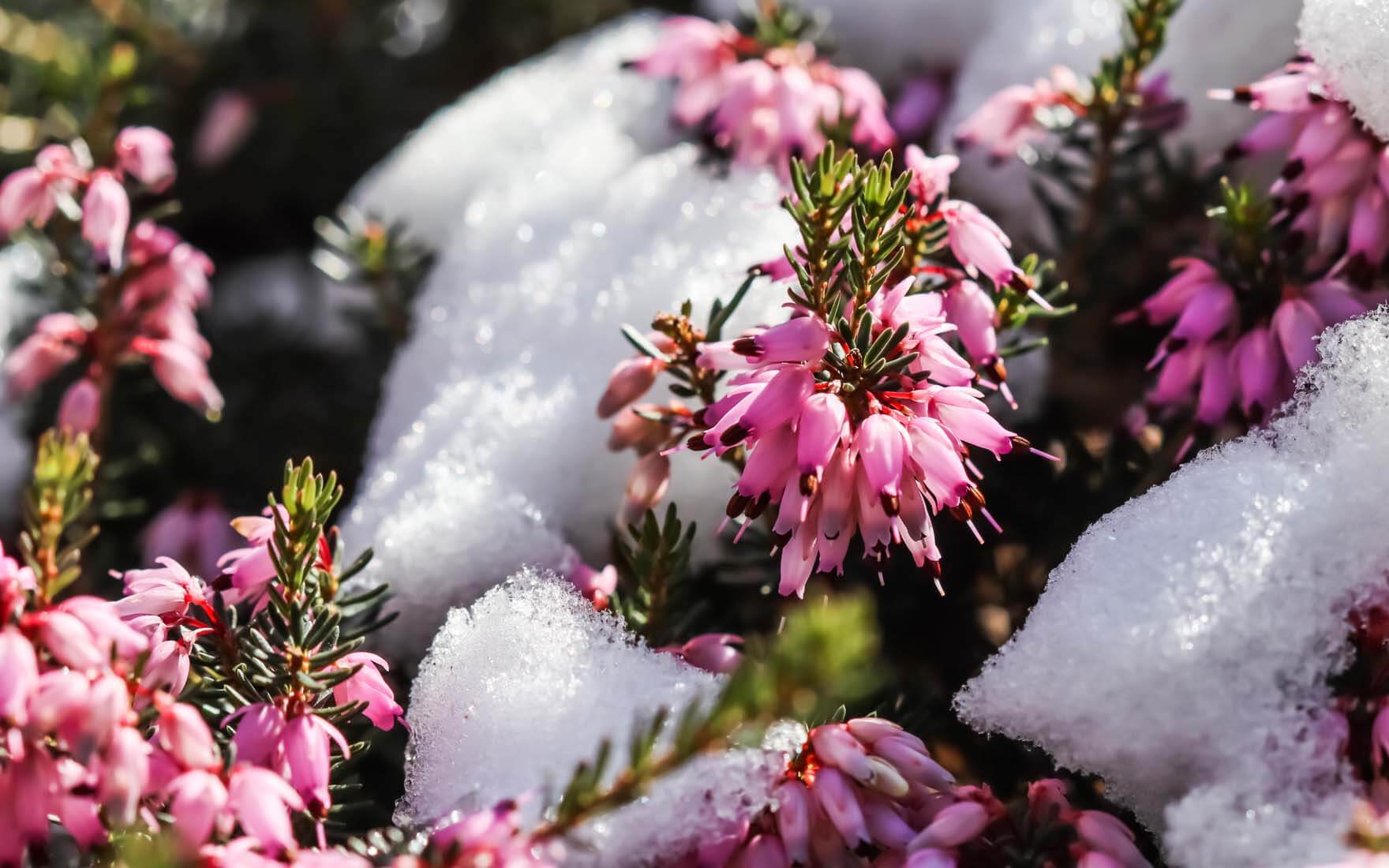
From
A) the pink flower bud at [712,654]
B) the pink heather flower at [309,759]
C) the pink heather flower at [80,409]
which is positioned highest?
the pink flower bud at [712,654]

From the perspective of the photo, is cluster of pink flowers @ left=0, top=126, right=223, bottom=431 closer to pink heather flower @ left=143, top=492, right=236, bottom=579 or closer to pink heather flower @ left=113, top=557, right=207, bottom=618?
pink heather flower @ left=143, top=492, right=236, bottom=579

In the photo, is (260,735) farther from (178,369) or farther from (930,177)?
(930,177)

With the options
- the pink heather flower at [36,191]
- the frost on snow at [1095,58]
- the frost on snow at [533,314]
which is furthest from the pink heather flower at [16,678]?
the frost on snow at [1095,58]

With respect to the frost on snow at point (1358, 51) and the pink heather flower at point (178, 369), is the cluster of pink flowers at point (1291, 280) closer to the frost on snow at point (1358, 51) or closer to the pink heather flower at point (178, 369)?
the frost on snow at point (1358, 51)

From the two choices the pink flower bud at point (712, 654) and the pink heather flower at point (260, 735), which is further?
the pink flower bud at point (712, 654)

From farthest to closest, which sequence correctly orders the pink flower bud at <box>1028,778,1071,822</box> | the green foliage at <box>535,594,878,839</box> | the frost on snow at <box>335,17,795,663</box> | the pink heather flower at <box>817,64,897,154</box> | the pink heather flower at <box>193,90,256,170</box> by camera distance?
the pink heather flower at <box>193,90,256,170</box>, the pink heather flower at <box>817,64,897,154</box>, the frost on snow at <box>335,17,795,663</box>, the pink flower bud at <box>1028,778,1071,822</box>, the green foliage at <box>535,594,878,839</box>

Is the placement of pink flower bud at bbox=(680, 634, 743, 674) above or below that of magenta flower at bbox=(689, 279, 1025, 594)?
below

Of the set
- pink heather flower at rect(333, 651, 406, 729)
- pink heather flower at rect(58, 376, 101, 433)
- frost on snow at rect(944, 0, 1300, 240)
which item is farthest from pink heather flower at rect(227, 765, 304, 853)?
frost on snow at rect(944, 0, 1300, 240)
